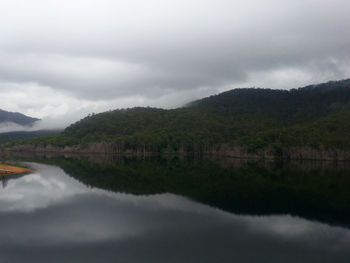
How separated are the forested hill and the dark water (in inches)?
2746

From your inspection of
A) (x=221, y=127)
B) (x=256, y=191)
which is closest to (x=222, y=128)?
(x=221, y=127)

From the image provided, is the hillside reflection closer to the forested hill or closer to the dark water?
the dark water

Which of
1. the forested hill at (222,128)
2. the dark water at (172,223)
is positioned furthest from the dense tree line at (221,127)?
the dark water at (172,223)

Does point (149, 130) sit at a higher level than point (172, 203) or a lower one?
higher

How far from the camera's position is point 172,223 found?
26.1 m

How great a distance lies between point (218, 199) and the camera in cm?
3562

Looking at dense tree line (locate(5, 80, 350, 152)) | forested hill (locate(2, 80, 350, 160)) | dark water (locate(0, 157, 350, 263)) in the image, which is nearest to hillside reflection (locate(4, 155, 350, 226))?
dark water (locate(0, 157, 350, 263))

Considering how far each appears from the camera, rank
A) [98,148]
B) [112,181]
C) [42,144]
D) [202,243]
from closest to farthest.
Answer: [202,243]
[112,181]
[98,148]
[42,144]

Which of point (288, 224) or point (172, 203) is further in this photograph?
point (172, 203)

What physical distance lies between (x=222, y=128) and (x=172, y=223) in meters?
127

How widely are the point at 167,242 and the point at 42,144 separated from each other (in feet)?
469

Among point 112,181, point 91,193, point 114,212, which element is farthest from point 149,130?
point 114,212

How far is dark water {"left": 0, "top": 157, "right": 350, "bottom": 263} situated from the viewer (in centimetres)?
1980

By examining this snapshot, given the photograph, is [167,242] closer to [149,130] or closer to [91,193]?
[91,193]
